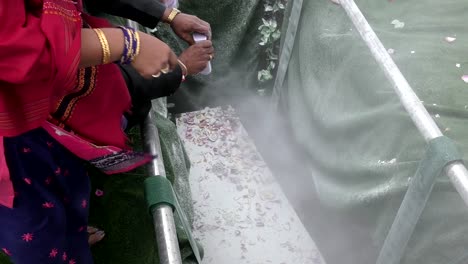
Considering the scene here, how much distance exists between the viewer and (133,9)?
1404 mm

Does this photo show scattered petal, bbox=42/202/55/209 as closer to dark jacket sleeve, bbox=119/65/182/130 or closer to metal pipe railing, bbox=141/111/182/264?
metal pipe railing, bbox=141/111/182/264

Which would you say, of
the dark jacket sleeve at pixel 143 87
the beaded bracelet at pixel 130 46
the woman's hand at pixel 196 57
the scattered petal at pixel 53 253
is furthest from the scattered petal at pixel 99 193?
the beaded bracelet at pixel 130 46

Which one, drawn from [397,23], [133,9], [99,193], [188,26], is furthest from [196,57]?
[397,23]

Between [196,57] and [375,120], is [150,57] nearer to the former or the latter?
[196,57]

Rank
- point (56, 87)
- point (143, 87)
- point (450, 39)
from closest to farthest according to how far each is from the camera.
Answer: point (56, 87) < point (143, 87) < point (450, 39)

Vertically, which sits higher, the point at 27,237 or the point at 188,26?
the point at 188,26

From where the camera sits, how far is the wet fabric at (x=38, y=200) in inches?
37.8

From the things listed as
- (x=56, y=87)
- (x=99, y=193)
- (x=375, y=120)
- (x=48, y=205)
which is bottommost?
(x=99, y=193)

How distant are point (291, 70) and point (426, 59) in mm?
716

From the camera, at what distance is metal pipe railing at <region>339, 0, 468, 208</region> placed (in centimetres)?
97

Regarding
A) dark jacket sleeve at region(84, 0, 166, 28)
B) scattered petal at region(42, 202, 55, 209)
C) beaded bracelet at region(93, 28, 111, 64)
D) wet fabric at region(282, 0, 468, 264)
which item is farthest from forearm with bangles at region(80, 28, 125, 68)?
wet fabric at region(282, 0, 468, 264)

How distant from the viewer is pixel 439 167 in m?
1.02

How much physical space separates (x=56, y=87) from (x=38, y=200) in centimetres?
27

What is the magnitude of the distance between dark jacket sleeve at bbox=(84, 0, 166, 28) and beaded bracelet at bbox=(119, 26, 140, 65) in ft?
1.58
